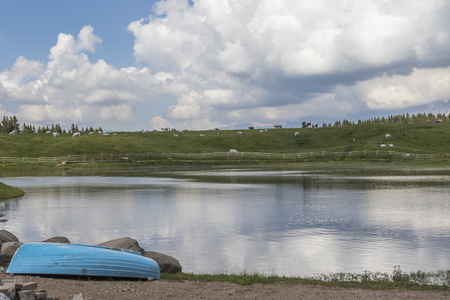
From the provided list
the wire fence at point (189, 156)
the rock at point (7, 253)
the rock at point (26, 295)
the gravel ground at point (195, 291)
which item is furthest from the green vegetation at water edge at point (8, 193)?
the wire fence at point (189, 156)

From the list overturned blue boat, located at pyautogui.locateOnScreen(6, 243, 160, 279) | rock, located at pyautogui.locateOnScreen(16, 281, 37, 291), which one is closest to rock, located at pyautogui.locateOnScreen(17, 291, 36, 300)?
rock, located at pyautogui.locateOnScreen(16, 281, 37, 291)

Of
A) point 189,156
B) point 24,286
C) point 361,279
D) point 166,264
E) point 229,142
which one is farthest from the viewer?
point 229,142

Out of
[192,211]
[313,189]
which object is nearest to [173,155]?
[313,189]

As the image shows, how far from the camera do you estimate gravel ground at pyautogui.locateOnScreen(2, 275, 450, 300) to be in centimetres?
1427

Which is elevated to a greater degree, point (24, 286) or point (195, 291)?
point (24, 286)

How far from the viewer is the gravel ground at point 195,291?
1427 centimetres

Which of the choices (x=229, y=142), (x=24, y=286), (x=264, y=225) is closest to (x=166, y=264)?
(x=24, y=286)

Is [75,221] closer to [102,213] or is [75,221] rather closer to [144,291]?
[102,213]

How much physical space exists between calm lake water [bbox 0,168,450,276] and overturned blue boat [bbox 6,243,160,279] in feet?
9.74

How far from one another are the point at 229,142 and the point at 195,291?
16181cm

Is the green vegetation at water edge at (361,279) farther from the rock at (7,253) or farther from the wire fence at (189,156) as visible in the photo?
the wire fence at (189,156)

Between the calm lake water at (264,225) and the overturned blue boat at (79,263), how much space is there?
9.74 ft

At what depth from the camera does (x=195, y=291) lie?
15016 millimetres

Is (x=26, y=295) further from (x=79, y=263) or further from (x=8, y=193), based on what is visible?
(x=8, y=193)
